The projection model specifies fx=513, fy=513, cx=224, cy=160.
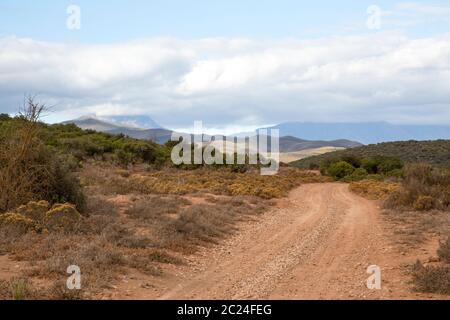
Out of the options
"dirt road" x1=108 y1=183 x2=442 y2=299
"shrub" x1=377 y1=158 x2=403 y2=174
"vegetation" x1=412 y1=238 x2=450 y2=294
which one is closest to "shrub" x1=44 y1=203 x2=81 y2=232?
"dirt road" x1=108 y1=183 x2=442 y2=299

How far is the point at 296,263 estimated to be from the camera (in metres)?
10.9

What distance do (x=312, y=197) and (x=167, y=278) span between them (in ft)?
58.7

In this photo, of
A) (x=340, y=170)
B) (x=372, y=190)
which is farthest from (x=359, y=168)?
(x=372, y=190)

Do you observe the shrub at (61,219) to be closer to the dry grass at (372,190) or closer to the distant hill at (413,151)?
the dry grass at (372,190)

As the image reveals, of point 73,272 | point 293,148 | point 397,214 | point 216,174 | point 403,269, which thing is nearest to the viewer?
point 73,272

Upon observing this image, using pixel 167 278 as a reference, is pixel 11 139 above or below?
above

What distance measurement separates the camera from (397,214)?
1917 centimetres

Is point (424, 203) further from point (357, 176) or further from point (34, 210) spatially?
point (357, 176)

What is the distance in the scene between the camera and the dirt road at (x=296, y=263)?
8.53 m

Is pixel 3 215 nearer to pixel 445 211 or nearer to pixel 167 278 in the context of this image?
pixel 167 278

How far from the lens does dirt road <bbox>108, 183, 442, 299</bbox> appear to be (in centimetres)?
853

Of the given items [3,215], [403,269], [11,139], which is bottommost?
[403,269]

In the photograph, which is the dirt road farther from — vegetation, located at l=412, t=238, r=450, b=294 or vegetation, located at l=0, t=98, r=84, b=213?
vegetation, located at l=0, t=98, r=84, b=213
